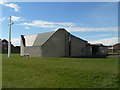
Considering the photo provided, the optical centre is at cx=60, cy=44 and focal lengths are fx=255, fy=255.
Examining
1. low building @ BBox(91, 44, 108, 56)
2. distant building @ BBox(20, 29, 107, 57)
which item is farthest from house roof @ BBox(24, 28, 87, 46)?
low building @ BBox(91, 44, 108, 56)

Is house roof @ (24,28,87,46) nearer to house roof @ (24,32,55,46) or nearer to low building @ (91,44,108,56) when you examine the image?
house roof @ (24,32,55,46)

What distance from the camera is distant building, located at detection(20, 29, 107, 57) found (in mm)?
54500

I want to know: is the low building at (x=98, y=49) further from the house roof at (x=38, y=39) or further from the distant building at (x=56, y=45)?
the house roof at (x=38, y=39)

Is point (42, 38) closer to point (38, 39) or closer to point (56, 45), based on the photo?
point (38, 39)

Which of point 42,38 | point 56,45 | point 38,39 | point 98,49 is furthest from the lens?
point 98,49

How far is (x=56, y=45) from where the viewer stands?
183 feet

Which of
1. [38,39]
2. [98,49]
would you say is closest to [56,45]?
[38,39]

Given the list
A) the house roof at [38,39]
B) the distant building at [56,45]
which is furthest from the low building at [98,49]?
the house roof at [38,39]

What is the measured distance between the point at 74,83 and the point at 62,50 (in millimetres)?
44123

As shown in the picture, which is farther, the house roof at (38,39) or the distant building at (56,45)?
the house roof at (38,39)

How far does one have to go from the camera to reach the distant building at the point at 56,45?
179ft

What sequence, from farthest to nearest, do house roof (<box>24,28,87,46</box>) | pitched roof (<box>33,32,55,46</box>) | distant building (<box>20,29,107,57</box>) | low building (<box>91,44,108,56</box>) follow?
1. low building (<box>91,44,108,56</box>)
2. house roof (<box>24,28,87,46</box>)
3. pitched roof (<box>33,32,55,46</box>)
4. distant building (<box>20,29,107,57</box>)

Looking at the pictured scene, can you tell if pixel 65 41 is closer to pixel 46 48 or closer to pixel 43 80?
pixel 46 48

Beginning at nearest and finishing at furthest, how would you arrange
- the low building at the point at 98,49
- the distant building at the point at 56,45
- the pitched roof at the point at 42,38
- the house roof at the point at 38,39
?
the distant building at the point at 56,45 < the pitched roof at the point at 42,38 < the house roof at the point at 38,39 < the low building at the point at 98,49
